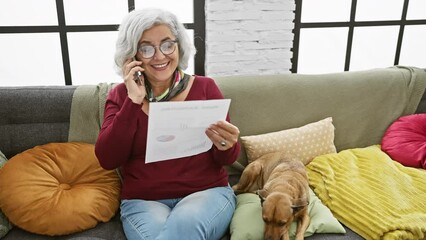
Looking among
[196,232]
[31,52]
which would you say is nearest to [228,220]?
[196,232]

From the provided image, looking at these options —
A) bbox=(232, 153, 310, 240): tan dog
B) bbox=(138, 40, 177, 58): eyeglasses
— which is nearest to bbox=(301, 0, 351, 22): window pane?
bbox=(232, 153, 310, 240): tan dog

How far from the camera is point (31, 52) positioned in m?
2.18

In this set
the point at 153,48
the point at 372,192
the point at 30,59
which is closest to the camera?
the point at 153,48

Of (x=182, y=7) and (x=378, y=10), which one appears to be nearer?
(x=182, y=7)

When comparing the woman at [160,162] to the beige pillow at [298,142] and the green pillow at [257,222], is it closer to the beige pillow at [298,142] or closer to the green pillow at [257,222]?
the green pillow at [257,222]

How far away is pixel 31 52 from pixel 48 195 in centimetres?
113

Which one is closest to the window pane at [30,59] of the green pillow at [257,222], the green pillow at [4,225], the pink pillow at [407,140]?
the green pillow at [4,225]

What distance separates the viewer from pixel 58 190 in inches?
57.1

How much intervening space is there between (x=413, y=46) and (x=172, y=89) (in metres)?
2.24

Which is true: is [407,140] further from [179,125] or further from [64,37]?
[64,37]

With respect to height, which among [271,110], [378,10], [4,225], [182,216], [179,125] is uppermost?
[378,10]

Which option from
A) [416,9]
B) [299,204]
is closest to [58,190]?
[299,204]

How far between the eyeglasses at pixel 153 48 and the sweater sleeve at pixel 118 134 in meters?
0.18

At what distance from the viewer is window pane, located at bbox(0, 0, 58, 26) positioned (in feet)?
6.70
